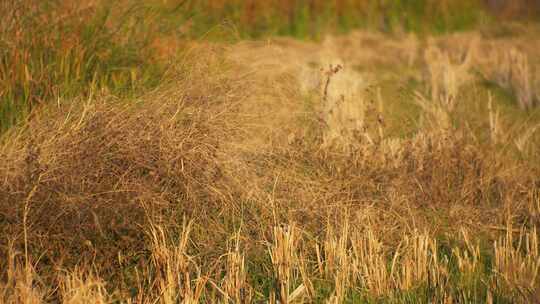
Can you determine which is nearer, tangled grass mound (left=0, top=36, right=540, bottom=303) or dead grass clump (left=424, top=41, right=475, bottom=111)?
tangled grass mound (left=0, top=36, right=540, bottom=303)

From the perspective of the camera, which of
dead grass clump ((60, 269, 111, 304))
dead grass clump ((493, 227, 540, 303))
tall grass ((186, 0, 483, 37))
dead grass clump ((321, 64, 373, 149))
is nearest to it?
dead grass clump ((60, 269, 111, 304))

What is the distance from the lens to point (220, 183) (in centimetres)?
375

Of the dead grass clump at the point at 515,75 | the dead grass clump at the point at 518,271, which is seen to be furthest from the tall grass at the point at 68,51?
the dead grass clump at the point at 515,75

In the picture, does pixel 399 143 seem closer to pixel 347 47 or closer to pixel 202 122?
pixel 202 122

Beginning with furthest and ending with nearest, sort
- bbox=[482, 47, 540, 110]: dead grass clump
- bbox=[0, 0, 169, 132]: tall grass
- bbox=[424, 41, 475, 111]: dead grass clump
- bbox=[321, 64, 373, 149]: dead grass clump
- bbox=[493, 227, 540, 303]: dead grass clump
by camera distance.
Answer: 1. bbox=[482, 47, 540, 110]: dead grass clump
2. bbox=[424, 41, 475, 111]: dead grass clump
3. bbox=[321, 64, 373, 149]: dead grass clump
4. bbox=[0, 0, 169, 132]: tall grass
5. bbox=[493, 227, 540, 303]: dead grass clump

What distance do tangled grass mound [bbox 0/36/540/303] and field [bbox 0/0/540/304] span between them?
10mm

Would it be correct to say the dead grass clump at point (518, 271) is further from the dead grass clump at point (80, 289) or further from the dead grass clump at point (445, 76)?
the dead grass clump at point (445, 76)

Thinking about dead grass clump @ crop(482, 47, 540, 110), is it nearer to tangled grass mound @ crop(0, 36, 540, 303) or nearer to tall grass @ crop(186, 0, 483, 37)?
tall grass @ crop(186, 0, 483, 37)

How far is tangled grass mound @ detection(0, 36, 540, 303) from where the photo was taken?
3404 millimetres

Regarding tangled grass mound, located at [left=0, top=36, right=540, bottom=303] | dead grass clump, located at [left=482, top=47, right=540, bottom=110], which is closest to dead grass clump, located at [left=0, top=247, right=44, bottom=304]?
tangled grass mound, located at [left=0, top=36, right=540, bottom=303]

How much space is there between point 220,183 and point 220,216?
171 mm

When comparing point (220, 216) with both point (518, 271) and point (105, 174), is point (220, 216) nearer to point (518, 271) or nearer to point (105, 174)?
point (105, 174)

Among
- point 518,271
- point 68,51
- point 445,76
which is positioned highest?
point 68,51

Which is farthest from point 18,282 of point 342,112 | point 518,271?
point 342,112
